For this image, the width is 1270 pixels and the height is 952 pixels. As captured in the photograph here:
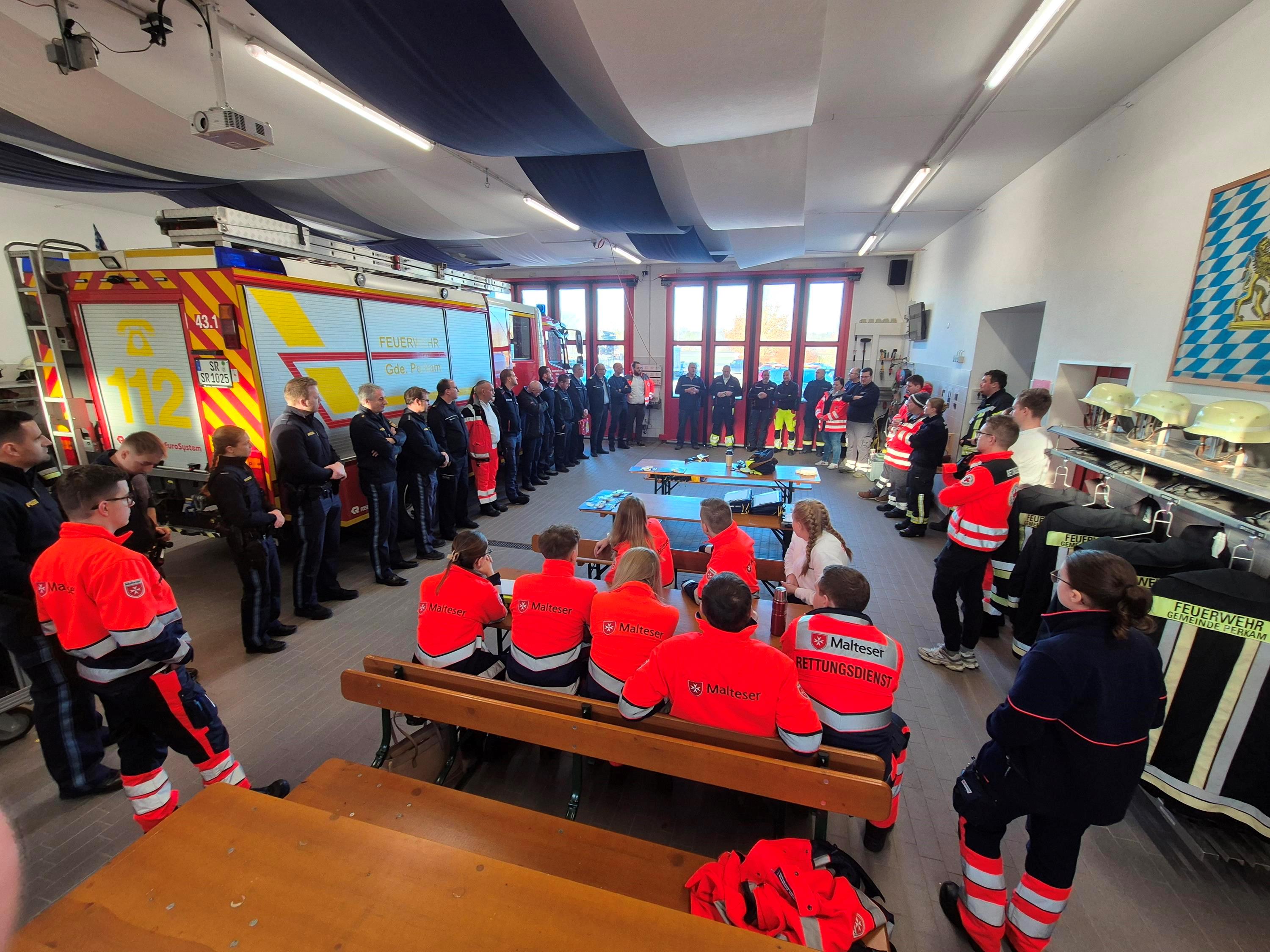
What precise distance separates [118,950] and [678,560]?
3316 mm

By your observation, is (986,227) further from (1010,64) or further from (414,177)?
(414,177)

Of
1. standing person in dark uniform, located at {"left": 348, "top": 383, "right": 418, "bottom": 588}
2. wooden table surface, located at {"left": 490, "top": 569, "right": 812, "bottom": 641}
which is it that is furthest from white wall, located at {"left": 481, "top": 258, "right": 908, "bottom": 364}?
wooden table surface, located at {"left": 490, "top": 569, "right": 812, "bottom": 641}

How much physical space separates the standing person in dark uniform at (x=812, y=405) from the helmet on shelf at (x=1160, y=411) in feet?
25.6

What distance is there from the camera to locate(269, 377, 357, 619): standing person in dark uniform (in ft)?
13.5

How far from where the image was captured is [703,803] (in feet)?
8.92

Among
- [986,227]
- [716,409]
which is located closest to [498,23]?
[986,227]

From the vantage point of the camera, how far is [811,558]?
3176 mm

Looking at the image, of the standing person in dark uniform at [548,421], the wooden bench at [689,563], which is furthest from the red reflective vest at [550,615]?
the standing person in dark uniform at [548,421]

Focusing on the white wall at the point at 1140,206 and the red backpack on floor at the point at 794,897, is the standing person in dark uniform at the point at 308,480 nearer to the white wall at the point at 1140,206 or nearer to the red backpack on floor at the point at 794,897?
the red backpack on floor at the point at 794,897

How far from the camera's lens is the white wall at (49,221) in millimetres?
7703

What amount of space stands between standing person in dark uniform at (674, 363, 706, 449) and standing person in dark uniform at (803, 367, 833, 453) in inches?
93.0

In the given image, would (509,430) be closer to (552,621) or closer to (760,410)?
(552,621)

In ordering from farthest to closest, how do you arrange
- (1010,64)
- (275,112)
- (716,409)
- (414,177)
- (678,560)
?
(716,409) < (414,177) < (275,112) < (678,560) < (1010,64)

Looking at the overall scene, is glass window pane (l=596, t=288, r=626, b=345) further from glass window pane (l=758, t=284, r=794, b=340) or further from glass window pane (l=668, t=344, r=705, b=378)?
glass window pane (l=758, t=284, r=794, b=340)
